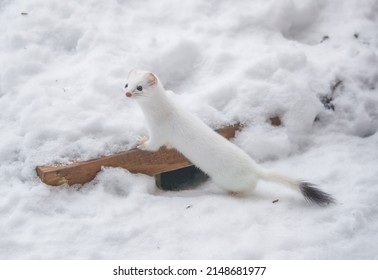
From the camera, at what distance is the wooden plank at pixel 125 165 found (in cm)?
231

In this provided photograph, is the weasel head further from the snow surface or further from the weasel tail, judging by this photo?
the weasel tail

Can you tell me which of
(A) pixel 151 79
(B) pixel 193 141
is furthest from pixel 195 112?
(A) pixel 151 79

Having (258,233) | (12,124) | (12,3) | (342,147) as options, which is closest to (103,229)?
(258,233)

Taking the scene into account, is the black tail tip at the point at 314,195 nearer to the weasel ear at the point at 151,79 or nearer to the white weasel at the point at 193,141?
the white weasel at the point at 193,141

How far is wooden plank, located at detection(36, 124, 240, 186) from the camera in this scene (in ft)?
7.58

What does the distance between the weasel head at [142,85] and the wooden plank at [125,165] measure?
12.7 inches

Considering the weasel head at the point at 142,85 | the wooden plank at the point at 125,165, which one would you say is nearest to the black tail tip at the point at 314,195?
the wooden plank at the point at 125,165

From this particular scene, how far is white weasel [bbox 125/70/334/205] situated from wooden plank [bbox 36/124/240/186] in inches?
3.0

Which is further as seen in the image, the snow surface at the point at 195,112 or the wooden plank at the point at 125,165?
the wooden plank at the point at 125,165

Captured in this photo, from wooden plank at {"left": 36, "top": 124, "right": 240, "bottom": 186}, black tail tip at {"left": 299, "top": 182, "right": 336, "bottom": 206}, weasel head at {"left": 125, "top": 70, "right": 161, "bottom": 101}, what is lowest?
black tail tip at {"left": 299, "top": 182, "right": 336, "bottom": 206}

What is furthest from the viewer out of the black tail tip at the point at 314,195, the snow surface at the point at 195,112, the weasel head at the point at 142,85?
the weasel head at the point at 142,85

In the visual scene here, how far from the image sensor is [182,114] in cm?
243

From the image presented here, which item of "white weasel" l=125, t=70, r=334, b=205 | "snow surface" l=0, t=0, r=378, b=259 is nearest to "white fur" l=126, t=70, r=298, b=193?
"white weasel" l=125, t=70, r=334, b=205
